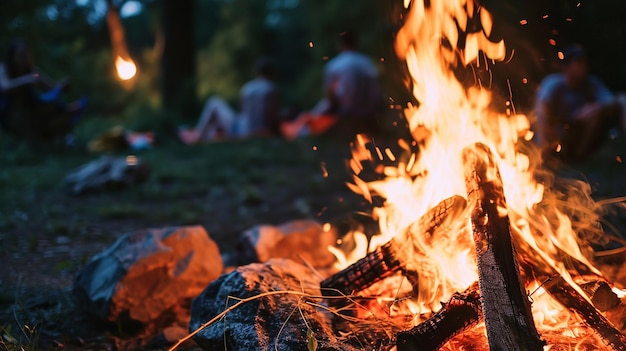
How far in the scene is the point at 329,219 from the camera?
5.36 metres

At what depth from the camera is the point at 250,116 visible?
460 inches

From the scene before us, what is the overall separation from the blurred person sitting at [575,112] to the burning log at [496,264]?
547 cm

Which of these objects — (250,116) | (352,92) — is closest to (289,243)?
(352,92)

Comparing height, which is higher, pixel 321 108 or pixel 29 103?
pixel 29 103

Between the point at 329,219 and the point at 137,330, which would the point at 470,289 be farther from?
the point at 329,219

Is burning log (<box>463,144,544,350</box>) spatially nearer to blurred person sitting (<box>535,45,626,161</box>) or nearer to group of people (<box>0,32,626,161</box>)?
group of people (<box>0,32,626,161</box>)

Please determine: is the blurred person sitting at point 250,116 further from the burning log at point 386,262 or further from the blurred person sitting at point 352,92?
the burning log at point 386,262

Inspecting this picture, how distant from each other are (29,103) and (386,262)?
8.74m

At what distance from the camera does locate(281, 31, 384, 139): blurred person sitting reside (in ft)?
31.8

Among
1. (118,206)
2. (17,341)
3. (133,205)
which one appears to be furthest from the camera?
(133,205)

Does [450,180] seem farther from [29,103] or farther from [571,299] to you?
[29,103]

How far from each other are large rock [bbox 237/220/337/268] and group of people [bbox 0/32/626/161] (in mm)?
1698

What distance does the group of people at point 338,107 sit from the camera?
7.64 metres

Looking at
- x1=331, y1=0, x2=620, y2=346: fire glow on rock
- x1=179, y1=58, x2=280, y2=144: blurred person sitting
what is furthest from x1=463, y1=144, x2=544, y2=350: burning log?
x1=179, y1=58, x2=280, y2=144: blurred person sitting
